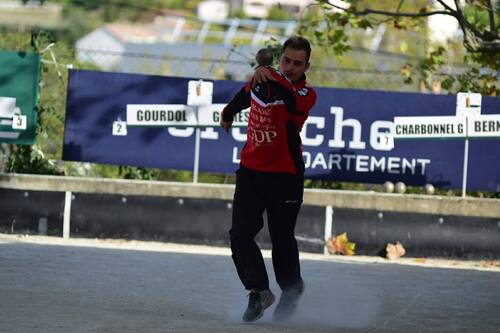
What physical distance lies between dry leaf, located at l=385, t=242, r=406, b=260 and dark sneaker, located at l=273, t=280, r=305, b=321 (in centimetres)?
469

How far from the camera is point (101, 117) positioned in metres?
14.2

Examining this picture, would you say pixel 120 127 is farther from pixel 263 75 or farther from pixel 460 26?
pixel 263 75

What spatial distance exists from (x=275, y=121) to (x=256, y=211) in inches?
24.2

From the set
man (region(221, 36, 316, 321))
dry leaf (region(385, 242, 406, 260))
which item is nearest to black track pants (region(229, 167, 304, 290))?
man (region(221, 36, 316, 321))

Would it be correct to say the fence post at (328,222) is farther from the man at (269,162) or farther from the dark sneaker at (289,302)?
the man at (269,162)

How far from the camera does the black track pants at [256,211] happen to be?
8297mm

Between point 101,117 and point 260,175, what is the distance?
611cm

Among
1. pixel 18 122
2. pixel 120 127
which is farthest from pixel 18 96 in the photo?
pixel 120 127

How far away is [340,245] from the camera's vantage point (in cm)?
1341

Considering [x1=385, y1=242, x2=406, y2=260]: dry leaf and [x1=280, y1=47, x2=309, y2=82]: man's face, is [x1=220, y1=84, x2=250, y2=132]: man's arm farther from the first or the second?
[x1=385, y1=242, x2=406, y2=260]: dry leaf

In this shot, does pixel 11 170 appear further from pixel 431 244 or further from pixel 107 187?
pixel 431 244

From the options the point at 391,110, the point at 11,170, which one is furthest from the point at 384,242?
the point at 11,170

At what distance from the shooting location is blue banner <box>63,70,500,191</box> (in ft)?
45.3

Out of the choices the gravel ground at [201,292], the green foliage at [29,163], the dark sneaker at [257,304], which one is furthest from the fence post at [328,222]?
the dark sneaker at [257,304]
